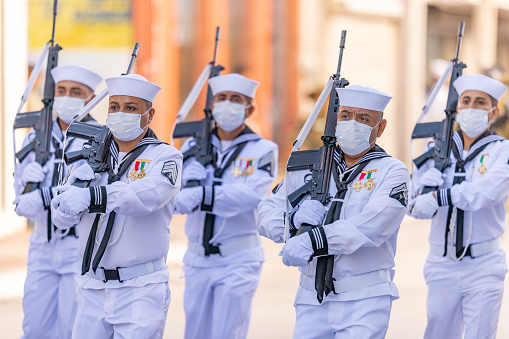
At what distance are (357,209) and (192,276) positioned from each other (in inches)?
90.0

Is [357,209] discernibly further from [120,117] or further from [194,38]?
[194,38]

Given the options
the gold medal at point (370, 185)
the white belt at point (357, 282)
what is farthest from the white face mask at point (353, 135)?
the white belt at point (357, 282)

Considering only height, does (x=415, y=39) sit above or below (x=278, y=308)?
above

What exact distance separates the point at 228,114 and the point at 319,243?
255cm

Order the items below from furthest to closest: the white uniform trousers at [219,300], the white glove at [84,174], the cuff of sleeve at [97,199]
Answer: the white uniform trousers at [219,300] → the white glove at [84,174] → the cuff of sleeve at [97,199]

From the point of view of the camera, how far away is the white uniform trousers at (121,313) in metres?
4.83

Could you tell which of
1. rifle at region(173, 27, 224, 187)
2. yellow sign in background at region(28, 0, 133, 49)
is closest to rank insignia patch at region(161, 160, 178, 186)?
rifle at region(173, 27, 224, 187)

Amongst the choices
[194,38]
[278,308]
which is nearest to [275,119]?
[194,38]

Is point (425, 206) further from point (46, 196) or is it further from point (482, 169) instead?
point (46, 196)

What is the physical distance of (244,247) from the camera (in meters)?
6.53

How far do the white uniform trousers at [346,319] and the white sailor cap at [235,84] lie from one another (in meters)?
2.64

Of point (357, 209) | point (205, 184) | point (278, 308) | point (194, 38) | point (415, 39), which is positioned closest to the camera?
point (357, 209)

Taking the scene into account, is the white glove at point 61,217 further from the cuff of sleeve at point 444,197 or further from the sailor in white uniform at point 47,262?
the cuff of sleeve at point 444,197

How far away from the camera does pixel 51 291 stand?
6.32m
